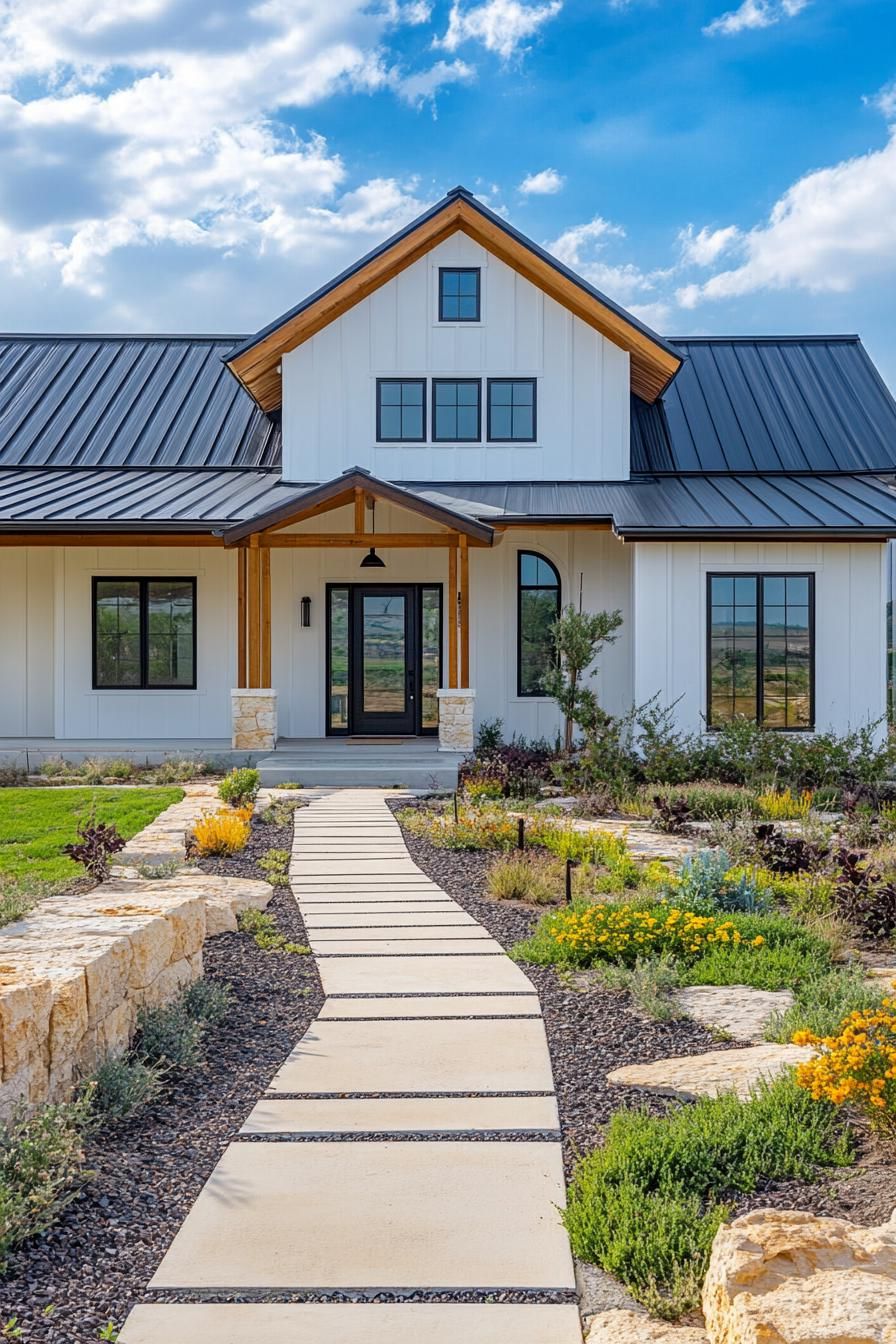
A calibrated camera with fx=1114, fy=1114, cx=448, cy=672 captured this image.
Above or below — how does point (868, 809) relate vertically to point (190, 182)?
below

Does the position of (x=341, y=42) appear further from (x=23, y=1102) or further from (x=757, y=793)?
(x=23, y=1102)

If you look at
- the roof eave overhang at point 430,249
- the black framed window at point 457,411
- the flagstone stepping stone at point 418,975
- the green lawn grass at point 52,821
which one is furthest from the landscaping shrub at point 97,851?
the black framed window at point 457,411

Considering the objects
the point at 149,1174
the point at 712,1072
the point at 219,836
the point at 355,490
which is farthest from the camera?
the point at 355,490

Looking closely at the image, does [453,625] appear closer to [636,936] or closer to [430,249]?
[430,249]

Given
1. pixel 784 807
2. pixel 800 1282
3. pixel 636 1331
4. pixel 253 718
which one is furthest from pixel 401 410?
pixel 800 1282

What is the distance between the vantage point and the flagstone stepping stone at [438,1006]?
5000 mm

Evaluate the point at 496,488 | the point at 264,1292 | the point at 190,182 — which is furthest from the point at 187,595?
the point at 264,1292

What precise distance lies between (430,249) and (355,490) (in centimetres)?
451

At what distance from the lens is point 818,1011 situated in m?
4.64

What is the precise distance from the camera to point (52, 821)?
9852 mm

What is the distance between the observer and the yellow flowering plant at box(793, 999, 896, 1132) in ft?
11.5

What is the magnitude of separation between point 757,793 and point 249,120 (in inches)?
453

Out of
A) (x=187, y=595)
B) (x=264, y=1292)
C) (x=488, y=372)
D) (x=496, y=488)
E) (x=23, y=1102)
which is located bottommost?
(x=264, y=1292)

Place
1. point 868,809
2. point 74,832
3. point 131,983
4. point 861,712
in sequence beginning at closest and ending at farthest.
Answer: point 131,983 → point 74,832 → point 868,809 → point 861,712
